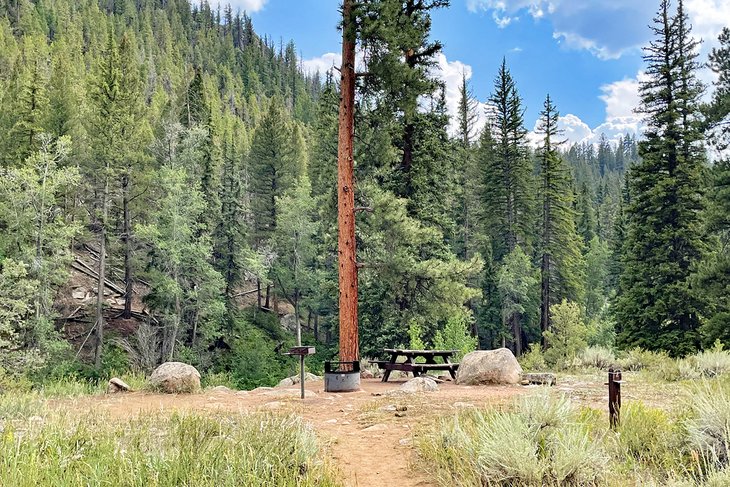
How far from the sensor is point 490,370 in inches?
400

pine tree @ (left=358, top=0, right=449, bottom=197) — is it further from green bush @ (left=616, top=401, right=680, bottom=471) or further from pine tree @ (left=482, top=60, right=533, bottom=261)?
pine tree @ (left=482, top=60, right=533, bottom=261)

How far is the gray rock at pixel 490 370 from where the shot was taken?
33.0 ft

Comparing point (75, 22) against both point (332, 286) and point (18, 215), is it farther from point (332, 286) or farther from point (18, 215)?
point (332, 286)

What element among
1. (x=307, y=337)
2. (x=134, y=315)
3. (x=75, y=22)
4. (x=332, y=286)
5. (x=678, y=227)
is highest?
(x=75, y=22)

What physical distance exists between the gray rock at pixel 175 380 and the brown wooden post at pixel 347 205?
3.16 m

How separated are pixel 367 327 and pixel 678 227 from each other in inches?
514

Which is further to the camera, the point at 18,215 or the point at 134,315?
the point at 134,315

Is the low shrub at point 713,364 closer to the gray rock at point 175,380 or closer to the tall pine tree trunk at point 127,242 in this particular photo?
the gray rock at point 175,380

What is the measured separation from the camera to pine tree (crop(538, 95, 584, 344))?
3338 cm

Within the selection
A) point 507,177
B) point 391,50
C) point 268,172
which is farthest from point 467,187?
point 391,50

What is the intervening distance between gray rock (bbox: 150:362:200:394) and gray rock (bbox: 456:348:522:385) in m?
5.41

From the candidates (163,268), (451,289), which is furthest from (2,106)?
(451,289)

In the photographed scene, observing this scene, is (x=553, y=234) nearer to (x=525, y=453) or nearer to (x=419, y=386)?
(x=419, y=386)

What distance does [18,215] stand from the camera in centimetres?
2150
